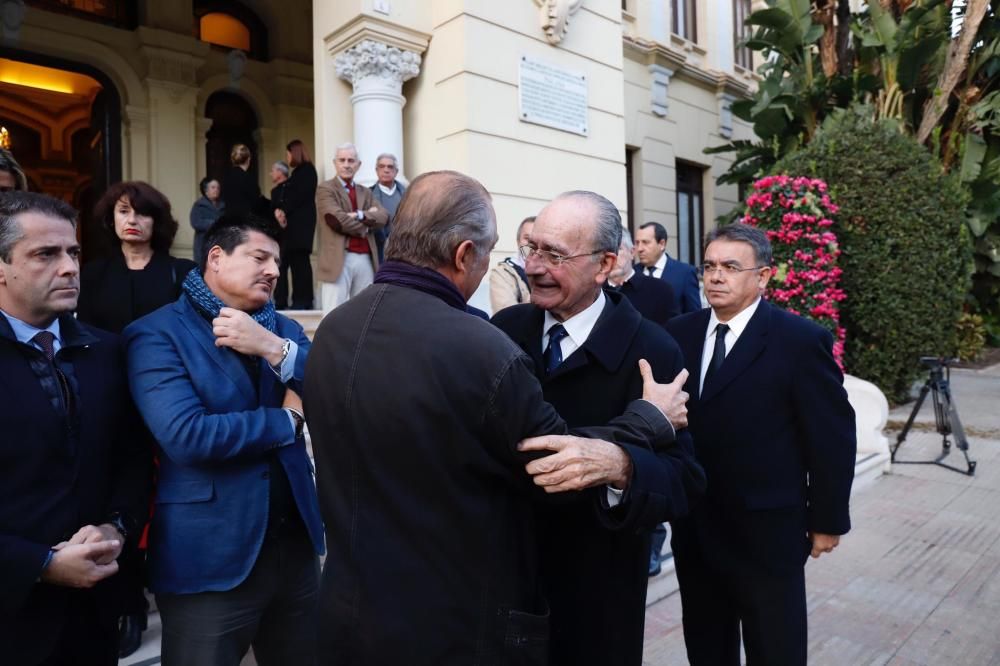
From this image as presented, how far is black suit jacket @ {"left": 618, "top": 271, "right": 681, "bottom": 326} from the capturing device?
4.68 metres

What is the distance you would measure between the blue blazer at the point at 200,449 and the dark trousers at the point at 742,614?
1.52m

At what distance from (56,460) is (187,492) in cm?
36

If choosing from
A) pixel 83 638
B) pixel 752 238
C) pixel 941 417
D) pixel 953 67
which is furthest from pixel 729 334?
pixel 953 67

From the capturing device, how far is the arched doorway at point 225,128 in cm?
987

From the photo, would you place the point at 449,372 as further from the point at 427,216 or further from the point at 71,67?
the point at 71,67

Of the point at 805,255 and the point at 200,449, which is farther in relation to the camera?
the point at 805,255

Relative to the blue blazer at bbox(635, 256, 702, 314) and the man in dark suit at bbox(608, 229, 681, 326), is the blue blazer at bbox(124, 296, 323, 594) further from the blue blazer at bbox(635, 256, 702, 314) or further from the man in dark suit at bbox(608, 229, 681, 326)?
the blue blazer at bbox(635, 256, 702, 314)

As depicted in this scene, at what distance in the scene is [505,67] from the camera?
21.2ft

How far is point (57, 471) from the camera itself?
6.23 ft

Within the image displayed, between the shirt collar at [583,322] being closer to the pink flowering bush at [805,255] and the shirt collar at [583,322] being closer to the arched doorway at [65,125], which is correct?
the pink flowering bush at [805,255]

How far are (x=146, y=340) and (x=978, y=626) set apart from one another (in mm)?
4253

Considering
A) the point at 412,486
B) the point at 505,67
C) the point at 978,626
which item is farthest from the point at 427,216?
the point at 505,67

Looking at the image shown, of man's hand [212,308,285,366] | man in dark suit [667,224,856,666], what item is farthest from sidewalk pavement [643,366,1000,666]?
man's hand [212,308,285,366]

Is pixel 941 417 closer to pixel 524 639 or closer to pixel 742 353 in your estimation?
pixel 742 353
